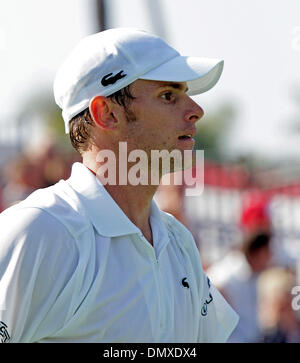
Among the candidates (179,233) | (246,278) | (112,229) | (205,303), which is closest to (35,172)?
(246,278)

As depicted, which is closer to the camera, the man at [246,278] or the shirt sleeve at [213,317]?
the shirt sleeve at [213,317]

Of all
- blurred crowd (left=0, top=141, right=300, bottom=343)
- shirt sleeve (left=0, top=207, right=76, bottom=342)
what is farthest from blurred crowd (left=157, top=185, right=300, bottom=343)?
shirt sleeve (left=0, top=207, right=76, bottom=342)

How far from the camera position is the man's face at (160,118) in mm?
2988

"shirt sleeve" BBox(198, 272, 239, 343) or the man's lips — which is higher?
the man's lips

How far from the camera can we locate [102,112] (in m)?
3.04

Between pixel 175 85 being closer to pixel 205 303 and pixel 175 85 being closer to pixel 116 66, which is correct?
pixel 116 66

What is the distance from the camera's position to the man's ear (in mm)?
3033

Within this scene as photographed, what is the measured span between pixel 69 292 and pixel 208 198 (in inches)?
348

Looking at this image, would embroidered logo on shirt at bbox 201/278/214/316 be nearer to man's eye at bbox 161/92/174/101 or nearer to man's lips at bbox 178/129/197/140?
man's lips at bbox 178/129/197/140

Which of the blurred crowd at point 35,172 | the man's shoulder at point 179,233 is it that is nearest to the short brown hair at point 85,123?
the man's shoulder at point 179,233

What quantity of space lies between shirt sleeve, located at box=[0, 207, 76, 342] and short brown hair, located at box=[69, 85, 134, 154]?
18.4 inches

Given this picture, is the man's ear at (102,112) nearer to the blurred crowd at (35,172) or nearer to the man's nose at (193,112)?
the man's nose at (193,112)

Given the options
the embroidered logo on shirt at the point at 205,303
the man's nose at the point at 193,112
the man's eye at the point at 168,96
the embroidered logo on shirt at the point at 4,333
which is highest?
the man's eye at the point at 168,96

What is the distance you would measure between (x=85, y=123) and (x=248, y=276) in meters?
3.81
